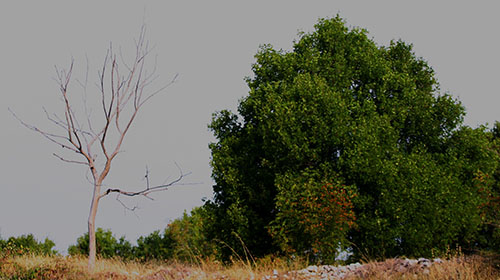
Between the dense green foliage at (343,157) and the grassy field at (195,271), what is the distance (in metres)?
3.51

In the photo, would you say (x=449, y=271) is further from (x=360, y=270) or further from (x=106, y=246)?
(x=106, y=246)

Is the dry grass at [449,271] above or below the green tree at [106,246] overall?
below

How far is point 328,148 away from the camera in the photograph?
1856 cm

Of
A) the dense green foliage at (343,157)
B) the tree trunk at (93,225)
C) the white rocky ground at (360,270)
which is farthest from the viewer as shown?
the dense green foliage at (343,157)

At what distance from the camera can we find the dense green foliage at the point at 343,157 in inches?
672

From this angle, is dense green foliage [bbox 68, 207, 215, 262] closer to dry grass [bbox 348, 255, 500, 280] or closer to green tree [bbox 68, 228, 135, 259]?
green tree [bbox 68, 228, 135, 259]

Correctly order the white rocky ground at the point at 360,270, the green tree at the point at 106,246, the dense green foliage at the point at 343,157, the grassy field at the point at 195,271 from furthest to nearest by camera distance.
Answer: the green tree at the point at 106,246 → the dense green foliage at the point at 343,157 → the white rocky ground at the point at 360,270 → the grassy field at the point at 195,271

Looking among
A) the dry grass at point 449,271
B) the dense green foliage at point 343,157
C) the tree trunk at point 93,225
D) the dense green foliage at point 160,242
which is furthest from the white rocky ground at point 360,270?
the dense green foliage at point 160,242

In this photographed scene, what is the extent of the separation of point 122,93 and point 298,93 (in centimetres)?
692

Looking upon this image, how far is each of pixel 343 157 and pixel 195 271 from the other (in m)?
7.73

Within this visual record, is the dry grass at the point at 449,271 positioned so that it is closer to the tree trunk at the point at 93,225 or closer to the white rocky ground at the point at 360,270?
the white rocky ground at the point at 360,270

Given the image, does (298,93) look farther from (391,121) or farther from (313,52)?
(391,121)

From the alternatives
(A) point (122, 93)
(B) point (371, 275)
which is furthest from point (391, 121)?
(A) point (122, 93)

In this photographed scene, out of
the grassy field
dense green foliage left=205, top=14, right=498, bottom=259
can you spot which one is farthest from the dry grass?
dense green foliage left=205, top=14, right=498, bottom=259
